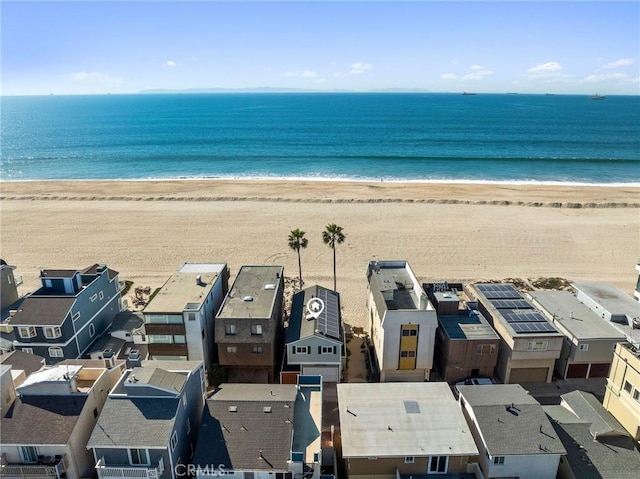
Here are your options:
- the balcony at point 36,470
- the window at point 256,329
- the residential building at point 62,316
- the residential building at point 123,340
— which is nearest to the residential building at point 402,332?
the window at point 256,329

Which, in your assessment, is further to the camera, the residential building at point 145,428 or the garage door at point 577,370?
the garage door at point 577,370

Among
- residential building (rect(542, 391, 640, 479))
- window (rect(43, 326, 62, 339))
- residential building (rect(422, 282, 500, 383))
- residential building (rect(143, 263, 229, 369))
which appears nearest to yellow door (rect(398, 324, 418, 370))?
residential building (rect(422, 282, 500, 383))

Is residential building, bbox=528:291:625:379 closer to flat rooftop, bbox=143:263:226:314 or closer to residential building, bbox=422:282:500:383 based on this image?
residential building, bbox=422:282:500:383

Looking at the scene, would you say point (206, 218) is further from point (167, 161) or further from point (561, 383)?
point (167, 161)

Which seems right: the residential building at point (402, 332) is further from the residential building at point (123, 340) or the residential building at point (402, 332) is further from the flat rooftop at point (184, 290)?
the residential building at point (123, 340)

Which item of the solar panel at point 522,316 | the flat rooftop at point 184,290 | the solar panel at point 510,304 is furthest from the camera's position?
the solar panel at point 510,304

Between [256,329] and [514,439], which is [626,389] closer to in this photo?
[514,439]
